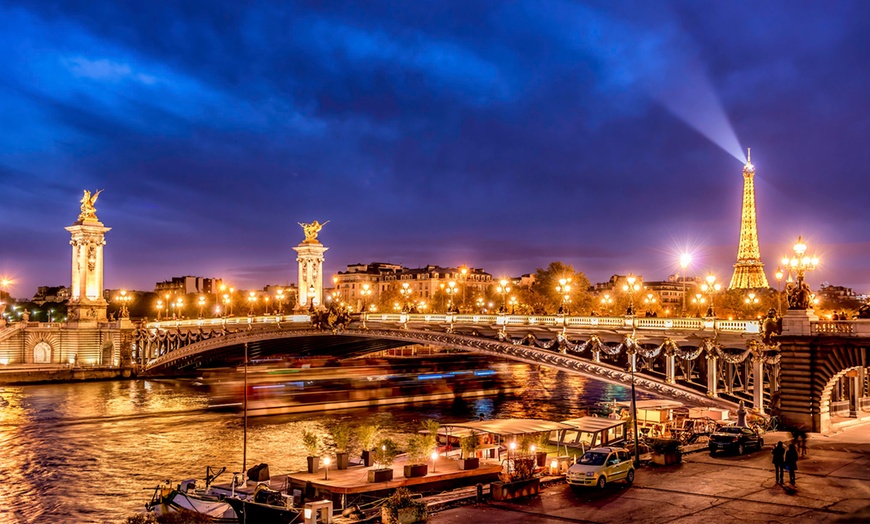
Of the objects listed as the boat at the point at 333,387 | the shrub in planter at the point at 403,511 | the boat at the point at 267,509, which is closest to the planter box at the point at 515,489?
the shrub in planter at the point at 403,511

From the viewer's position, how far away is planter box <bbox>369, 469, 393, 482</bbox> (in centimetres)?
2989

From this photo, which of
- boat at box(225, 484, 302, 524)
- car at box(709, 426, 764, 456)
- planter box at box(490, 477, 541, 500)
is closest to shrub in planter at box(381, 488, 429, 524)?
boat at box(225, 484, 302, 524)

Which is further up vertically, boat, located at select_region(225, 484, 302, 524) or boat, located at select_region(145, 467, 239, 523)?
boat, located at select_region(225, 484, 302, 524)

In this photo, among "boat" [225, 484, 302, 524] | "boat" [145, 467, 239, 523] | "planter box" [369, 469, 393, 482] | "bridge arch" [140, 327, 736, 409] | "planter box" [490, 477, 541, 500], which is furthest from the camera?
"bridge arch" [140, 327, 736, 409]

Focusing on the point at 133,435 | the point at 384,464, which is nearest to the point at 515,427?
the point at 384,464

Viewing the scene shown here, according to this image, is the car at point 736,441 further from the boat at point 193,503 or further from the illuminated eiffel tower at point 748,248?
the illuminated eiffel tower at point 748,248

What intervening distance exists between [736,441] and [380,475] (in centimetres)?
1415

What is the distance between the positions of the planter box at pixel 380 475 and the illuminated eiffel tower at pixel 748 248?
138598 mm

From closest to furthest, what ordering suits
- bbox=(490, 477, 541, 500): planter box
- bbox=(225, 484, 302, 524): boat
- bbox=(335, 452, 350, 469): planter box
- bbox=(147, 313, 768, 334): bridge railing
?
bbox=(225, 484, 302, 524): boat → bbox=(490, 477, 541, 500): planter box → bbox=(335, 452, 350, 469): planter box → bbox=(147, 313, 768, 334): bridge railing

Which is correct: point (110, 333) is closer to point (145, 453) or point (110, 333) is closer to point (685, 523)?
point (145, 453)

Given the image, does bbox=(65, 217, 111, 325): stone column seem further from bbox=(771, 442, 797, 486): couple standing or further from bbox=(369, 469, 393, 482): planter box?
bbox=(771, 442, 797, 486): couple standing

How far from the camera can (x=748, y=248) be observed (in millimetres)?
163000

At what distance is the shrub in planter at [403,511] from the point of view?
23578 millimetres

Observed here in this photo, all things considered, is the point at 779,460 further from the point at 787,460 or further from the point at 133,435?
the point at 133,435
